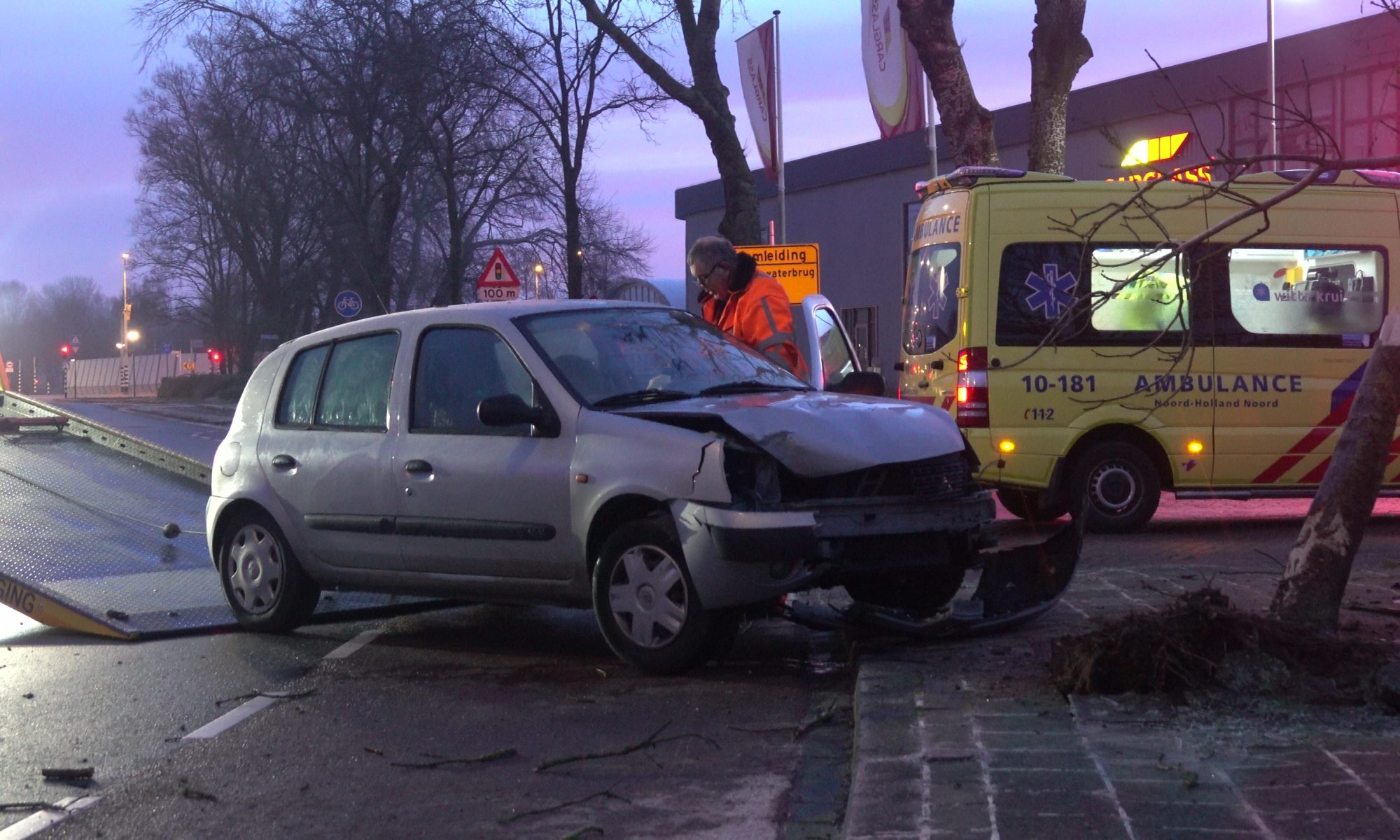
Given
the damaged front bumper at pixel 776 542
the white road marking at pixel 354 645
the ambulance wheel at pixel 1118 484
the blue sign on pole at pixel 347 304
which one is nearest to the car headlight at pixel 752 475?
the damaged front bumper at pixel 776 542

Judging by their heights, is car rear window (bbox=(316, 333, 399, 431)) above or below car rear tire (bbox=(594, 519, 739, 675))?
above

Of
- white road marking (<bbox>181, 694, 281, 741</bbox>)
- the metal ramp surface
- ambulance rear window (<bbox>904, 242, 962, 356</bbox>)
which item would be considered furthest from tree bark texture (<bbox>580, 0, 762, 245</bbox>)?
white road marking (<bbox>181, 694, 281, 741</bbox>)

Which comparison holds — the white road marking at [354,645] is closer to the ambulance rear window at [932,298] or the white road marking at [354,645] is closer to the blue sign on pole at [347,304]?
the ambulance rear window at [932,298]

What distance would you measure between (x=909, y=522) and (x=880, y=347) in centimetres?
3566

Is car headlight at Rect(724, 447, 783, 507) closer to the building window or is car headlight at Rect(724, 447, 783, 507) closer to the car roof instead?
the car roof

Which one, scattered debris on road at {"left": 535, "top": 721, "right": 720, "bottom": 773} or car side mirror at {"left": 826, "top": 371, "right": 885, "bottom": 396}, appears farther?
car side mirror at {"left": 826, "top": 371, "right": 885, "bottom": 396}

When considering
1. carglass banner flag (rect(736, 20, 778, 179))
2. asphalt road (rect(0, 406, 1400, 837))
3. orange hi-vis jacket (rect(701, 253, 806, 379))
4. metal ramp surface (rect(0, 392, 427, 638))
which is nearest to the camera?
asphalt road (rect(0, 406, 1400, 837))

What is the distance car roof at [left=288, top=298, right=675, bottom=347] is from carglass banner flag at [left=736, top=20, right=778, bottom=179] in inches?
656

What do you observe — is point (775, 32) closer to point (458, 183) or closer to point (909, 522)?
point (458, 183)

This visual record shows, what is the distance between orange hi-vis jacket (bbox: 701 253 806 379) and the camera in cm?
825

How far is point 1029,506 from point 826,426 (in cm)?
670

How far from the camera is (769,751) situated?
5.12 m

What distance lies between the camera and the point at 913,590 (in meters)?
7.01

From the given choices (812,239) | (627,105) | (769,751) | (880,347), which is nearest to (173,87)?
(812,239)
